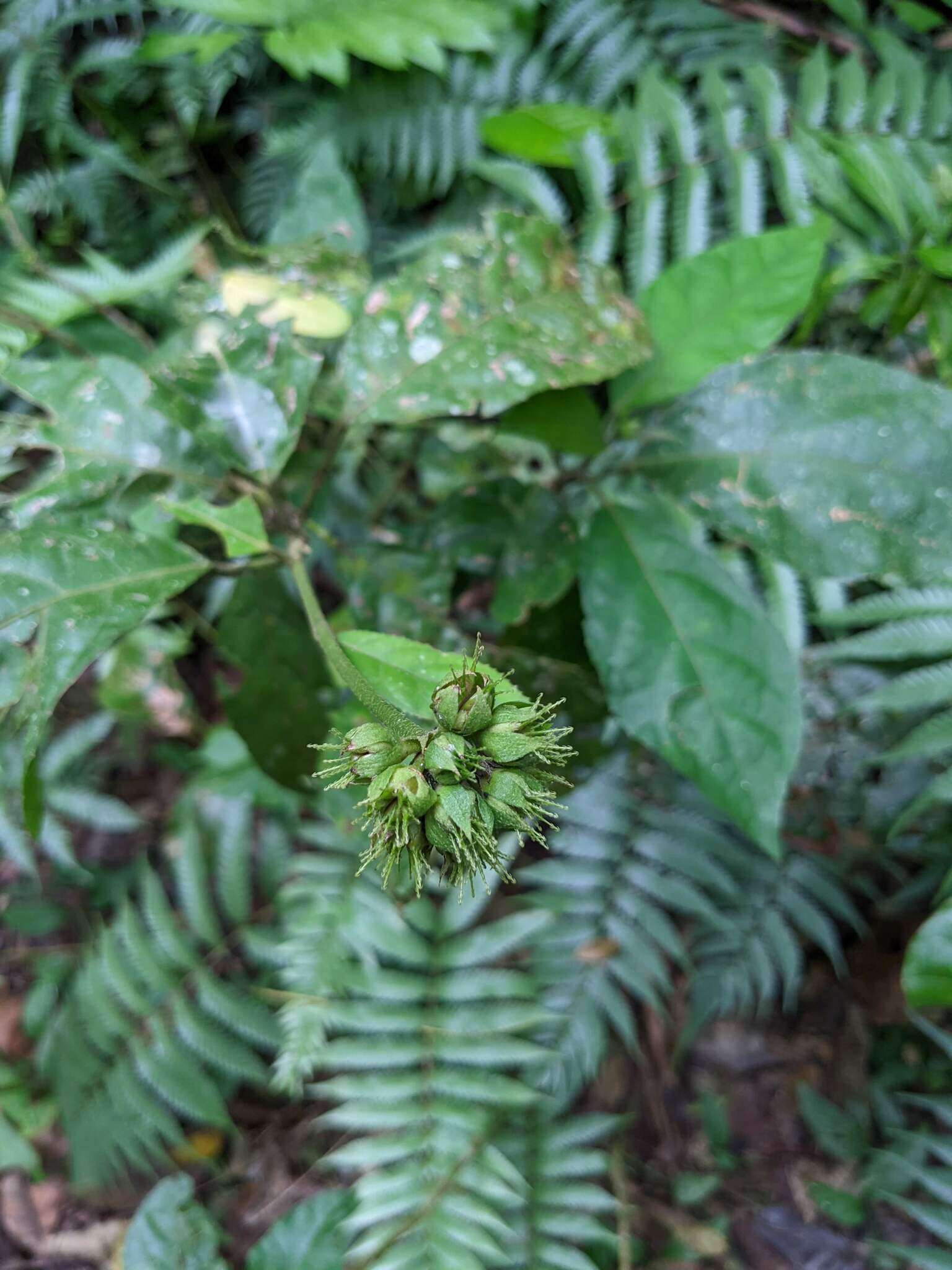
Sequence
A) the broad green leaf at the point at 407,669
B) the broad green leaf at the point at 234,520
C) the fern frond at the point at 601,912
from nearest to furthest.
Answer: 1. the broad green leaf at the point at 407,669
2. the broad green leaf at the point at 234,520
3. the fern frond at the point at 601,912

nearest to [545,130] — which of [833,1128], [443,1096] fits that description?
[443,1096]

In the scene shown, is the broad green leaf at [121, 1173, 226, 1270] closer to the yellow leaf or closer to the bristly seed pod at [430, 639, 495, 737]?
the yellow leaf

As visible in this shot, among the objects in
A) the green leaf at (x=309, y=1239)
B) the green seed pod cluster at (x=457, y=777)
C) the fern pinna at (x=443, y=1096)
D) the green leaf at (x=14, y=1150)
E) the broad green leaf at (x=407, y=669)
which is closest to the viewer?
the green seed pod cluster at (x=457, y=777)

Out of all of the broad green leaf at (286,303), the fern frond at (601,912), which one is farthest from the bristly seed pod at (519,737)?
the fern frond at (601,912)

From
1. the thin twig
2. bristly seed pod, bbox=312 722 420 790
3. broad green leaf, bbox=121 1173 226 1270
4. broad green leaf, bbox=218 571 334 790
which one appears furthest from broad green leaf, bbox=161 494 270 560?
the thin twig

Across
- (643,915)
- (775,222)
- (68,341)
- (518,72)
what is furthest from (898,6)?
(643,915)

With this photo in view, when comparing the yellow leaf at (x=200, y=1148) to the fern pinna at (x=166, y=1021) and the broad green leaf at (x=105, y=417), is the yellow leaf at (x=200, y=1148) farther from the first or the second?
the broad green leaf at (x=105, y=417)

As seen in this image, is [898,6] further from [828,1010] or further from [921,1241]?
[921,1241]

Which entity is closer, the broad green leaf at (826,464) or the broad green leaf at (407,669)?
the broad green leaf at (407,669)
